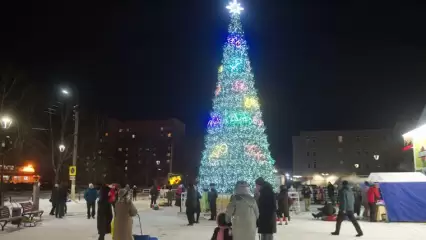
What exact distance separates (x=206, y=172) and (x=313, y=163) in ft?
198

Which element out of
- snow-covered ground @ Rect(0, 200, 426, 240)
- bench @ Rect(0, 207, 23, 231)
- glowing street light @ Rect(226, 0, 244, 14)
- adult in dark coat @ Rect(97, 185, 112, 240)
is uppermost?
glowing street light @ Rect(226, 0, 244, 14)

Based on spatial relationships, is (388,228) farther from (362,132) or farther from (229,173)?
(362,132)

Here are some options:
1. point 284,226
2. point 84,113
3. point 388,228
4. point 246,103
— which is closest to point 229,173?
point 246,103

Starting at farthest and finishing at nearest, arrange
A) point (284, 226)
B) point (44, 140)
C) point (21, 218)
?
point (44, 140)
point (284, 226)
point (21, 218)

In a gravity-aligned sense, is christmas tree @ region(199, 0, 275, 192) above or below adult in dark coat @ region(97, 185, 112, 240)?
above

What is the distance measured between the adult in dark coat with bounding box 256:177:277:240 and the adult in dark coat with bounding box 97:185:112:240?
4.02m

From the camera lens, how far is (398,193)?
58.6ft

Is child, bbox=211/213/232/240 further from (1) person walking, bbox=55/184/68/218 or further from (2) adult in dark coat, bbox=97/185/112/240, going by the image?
(1) person walking, bbox=55/184/68/218

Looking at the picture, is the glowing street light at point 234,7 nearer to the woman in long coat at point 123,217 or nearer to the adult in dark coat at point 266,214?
the adult in dark coat at point 266,214

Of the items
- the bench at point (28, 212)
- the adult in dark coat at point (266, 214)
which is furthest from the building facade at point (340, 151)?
the adult in dark coat at point (266, 214)

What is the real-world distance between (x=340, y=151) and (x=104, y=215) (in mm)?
78210

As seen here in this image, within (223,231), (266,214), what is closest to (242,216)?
(223,231)

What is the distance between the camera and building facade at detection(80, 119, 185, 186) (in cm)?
5828

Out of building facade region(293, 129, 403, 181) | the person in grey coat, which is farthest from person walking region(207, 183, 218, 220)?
building facade region(293, 129, 403, 181)
